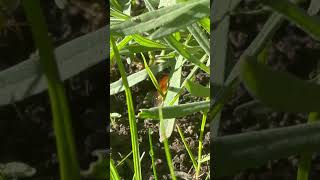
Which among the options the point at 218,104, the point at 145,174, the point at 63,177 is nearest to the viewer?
the point at 63,177

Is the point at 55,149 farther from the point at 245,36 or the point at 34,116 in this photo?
the point at 245,36

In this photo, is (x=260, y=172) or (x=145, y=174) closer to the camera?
(x=260, y=172)

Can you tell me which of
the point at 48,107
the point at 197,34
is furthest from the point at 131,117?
the point at 197,34

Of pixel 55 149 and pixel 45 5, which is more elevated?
pixel 45 5

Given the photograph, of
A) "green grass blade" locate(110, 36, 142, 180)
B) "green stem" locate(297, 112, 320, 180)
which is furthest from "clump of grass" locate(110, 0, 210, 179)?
"green stem" locate(297, 112, 320, 180)

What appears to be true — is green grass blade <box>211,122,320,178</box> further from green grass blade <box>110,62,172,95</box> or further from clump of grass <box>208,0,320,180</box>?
green grass blade <box>110,62,172,95</box>

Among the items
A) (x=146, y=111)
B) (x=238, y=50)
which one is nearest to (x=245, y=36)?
(x=238, y=50)

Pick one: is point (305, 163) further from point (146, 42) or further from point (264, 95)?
point (146, 42)

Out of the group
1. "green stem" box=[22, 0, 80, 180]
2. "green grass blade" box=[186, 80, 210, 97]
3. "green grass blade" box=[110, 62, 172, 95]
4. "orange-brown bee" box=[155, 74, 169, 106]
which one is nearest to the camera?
"green stem" box=[22, 0, 80, 180]
